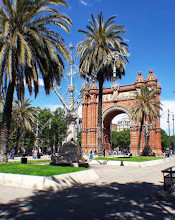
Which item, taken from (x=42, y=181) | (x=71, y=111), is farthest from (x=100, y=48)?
(x=42, y=181)

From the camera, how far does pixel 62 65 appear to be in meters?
16.2

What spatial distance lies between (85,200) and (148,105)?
2580 centimetres

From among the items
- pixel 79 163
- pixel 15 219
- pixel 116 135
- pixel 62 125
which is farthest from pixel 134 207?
pixel 116 135

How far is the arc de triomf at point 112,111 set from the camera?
42.4m

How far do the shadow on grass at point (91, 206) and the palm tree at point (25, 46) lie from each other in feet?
24.3

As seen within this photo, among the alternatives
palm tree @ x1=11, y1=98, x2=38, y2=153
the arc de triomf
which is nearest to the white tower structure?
palm tree @ x1=11, y1=98, x2=38, y2=153

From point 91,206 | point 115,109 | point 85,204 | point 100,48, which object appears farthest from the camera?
point 115,109

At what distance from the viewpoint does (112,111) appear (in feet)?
152

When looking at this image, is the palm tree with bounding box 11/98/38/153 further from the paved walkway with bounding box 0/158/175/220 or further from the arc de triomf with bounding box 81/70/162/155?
the paved walkway with bounding box 0/158/175/220

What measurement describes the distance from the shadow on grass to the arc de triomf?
35212 millimetres

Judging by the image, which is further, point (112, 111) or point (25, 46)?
point (112, 111)

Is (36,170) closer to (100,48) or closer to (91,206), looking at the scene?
(91,206)

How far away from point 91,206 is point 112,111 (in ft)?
134

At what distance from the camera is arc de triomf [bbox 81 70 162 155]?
1671 inches
